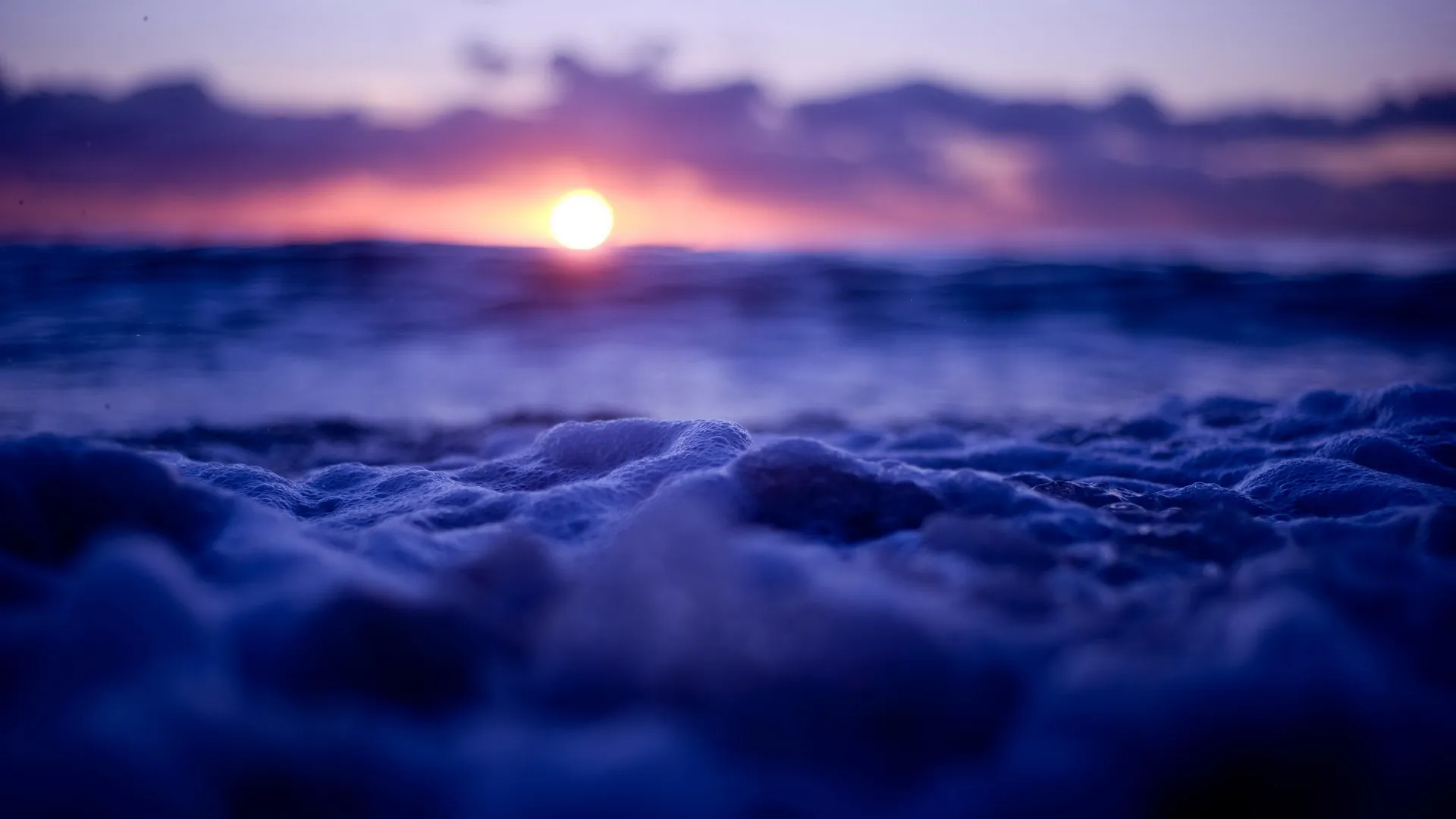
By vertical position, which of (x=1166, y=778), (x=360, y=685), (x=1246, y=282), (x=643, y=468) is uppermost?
(x=1246, y=282)

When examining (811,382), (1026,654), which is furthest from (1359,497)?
(811,382)

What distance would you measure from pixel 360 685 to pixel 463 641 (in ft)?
0.61

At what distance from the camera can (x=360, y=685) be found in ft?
5.10

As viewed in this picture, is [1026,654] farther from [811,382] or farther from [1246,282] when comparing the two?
[1246,282]

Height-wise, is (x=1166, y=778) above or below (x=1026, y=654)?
below

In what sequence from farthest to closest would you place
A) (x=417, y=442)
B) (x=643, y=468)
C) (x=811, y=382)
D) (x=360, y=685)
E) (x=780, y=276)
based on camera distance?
(x=780, y=276), (x=811, y=382), (x=417, y=442), (x=643, y=468), (x=360, y=685)

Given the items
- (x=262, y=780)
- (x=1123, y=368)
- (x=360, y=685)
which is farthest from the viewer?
(x=1123, y=368)

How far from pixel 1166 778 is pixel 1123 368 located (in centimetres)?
700

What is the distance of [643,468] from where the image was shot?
2.47m

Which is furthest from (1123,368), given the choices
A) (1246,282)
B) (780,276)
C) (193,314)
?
(193,314)

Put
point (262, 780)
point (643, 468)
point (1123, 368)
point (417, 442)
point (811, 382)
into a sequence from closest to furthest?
point (262, 780) < point (643, 468) < point (417, 442) < point (811, 382) < point (1123, 368)

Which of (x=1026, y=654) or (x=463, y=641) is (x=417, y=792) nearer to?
(x=463, y=641)

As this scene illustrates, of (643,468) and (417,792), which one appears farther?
(643,468)

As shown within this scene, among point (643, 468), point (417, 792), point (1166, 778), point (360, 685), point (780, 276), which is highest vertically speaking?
point (780, 276)
